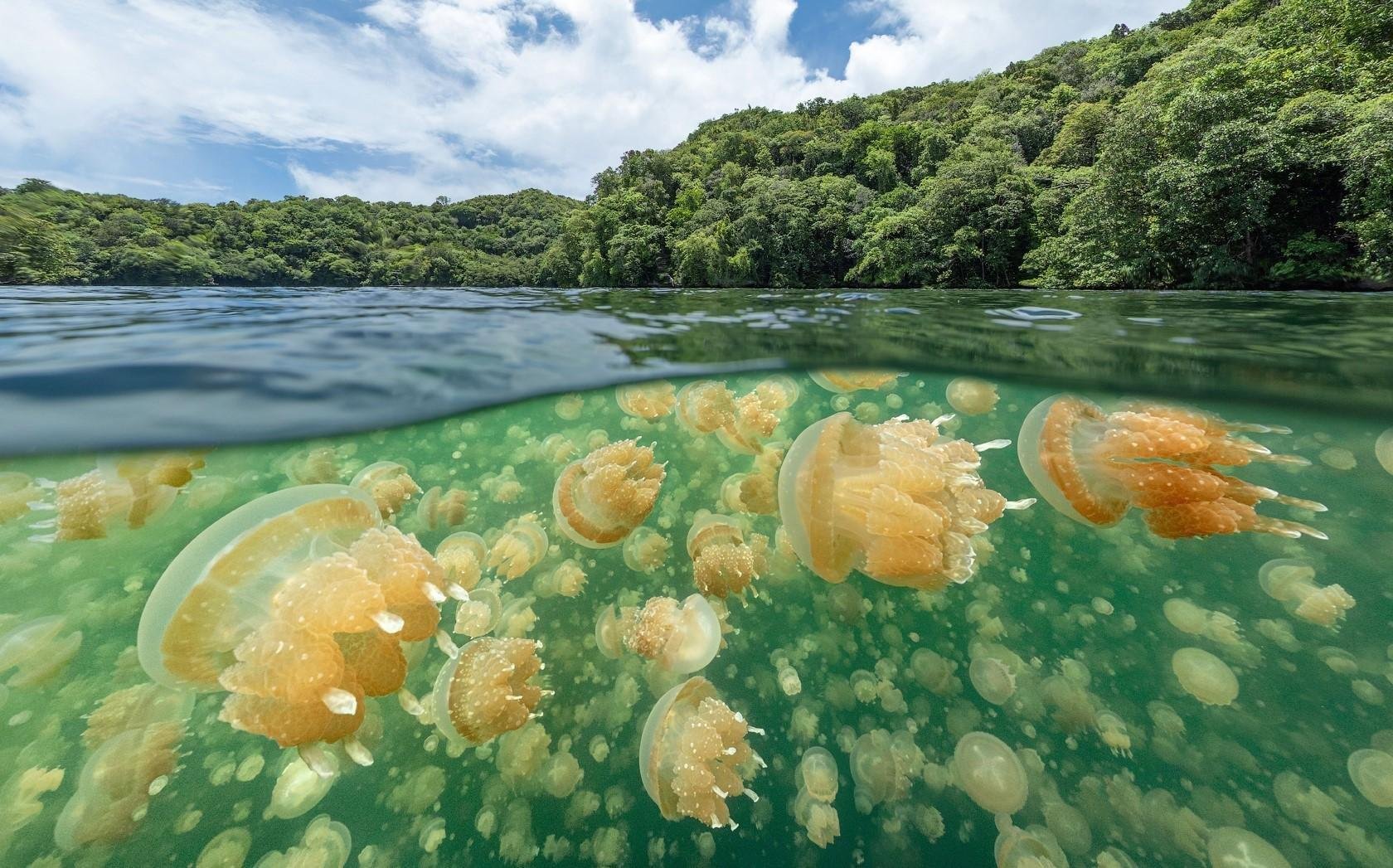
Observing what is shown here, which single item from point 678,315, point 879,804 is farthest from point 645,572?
point 678,315

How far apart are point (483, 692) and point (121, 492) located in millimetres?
3420

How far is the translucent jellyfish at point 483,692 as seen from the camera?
11.6 feet

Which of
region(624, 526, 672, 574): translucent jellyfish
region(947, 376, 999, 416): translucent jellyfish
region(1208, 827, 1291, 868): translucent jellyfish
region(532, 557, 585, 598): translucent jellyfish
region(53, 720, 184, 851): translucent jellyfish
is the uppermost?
region(947, 376, 999, 416): translucent jellyfish

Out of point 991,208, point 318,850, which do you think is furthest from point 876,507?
point 991,208

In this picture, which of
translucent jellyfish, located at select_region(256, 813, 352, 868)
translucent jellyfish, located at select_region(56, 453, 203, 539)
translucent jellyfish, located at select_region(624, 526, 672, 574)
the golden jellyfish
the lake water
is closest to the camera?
translucent jellyfish, located at select_region(256, 813, 352, 868)

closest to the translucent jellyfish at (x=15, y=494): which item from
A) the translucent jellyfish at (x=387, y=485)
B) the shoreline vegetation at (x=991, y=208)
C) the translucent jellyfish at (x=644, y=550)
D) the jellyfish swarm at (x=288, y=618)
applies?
the translucent jellyfish at (x=387, y=485)

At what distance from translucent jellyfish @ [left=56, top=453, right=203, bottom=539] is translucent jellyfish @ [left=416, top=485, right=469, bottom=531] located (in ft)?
5.96

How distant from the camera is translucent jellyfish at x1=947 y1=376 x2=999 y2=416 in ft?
20.1

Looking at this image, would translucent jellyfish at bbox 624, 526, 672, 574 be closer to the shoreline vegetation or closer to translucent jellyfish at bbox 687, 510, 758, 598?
translucent jellyfish at bbox 687, 510, 758, 598

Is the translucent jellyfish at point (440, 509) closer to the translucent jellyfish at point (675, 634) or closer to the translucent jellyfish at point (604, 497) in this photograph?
the translucent jellyfish at point (604, 497)

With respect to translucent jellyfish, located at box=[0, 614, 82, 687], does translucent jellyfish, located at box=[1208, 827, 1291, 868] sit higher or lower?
lower

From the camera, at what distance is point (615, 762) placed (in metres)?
3.86

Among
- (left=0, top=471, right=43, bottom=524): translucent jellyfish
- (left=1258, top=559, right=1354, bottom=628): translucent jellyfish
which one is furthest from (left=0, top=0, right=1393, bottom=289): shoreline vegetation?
(left=1258, top=559, right=1354, bottom=628): translucent jellyfish

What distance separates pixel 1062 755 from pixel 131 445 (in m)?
7.21
